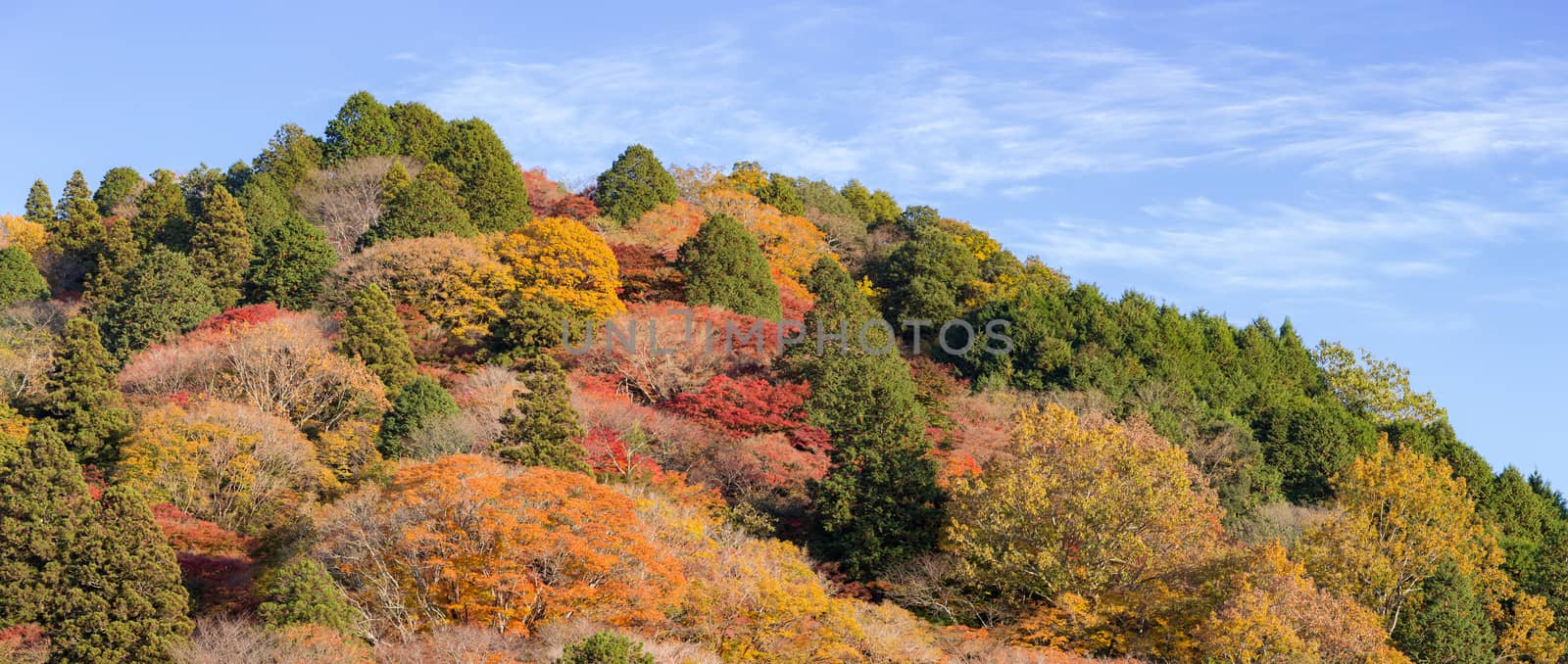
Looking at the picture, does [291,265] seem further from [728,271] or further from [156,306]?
[728,271]

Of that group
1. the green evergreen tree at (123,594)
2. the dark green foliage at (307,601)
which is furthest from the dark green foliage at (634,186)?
the dark green foliage at (307,601)

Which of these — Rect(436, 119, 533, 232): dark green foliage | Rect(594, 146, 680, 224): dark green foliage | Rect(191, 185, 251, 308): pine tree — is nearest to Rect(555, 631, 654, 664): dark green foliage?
Rect(191, 185, 251, 308): pine tree

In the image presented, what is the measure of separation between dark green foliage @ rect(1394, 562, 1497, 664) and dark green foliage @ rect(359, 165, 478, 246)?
31.5 m

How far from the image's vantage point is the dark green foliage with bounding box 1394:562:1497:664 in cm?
3738

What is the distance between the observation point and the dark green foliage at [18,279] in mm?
55688

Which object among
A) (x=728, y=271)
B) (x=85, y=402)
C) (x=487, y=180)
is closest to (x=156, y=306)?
(x=85, y=402)

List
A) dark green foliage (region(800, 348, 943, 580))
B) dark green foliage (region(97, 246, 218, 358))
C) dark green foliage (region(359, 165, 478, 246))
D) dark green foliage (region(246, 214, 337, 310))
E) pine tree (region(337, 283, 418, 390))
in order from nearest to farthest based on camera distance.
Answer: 1. dark green foliage (region(800, 348, 943, 580))
2. pine tree (region(337, 283, 418, 390))
3. dark green foliage (region(97, 246, 218, 358))
4. dark green foliage (region(246, 214, 337, 310))
5. dark green foliage (region(359, 165, 478, 246))

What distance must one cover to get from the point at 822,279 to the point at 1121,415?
32.7ft

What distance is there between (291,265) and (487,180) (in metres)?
10.5

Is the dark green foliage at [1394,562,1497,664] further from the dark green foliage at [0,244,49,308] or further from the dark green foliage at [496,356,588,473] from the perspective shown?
the dark green foliage at [0,244,49,308]

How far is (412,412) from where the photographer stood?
135 ft

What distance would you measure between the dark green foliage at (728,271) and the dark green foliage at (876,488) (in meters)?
12.8

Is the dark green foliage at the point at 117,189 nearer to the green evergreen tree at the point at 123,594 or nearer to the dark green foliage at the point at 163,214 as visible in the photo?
the dark green foliage at the point at 163,214

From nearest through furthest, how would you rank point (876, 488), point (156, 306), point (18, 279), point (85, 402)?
point (876, 488), point (85, 402), point (156, 306), point (18, 279)
